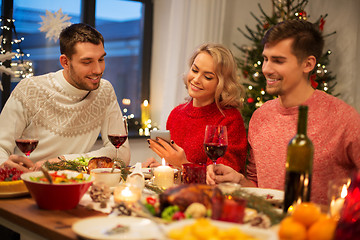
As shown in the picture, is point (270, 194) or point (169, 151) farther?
point (169, 151)

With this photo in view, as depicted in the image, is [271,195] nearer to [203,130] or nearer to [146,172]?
[146,172]

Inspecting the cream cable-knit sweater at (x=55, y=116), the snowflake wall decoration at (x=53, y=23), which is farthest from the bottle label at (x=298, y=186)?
the snowflake wall decoration at (x=53, y=23)

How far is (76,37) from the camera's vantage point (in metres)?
2.66

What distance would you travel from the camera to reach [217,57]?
277 cm

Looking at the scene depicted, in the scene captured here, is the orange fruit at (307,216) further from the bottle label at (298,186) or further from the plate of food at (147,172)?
the plate of food at (147,172)

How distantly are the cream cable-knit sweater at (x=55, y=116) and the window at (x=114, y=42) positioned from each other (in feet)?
5.45

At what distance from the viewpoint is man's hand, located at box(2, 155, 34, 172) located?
1.88 meters

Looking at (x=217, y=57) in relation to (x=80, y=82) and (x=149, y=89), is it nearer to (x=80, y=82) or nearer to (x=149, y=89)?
(x=80, y=82)

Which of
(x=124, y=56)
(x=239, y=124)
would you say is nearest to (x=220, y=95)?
(x=239, y=124)

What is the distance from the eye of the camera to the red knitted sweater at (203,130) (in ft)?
8.68

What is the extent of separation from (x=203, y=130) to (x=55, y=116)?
3.12ft

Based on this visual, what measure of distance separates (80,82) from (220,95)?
92 cm

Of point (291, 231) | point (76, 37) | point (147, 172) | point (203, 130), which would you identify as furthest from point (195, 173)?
point (76, 37)

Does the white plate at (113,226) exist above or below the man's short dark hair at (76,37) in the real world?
below
